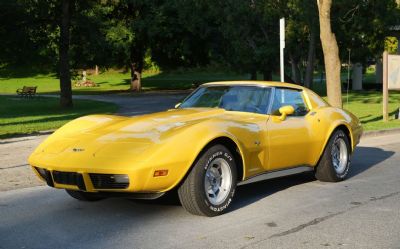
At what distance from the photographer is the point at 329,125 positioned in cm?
775

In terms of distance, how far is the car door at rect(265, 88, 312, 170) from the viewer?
22.0ft

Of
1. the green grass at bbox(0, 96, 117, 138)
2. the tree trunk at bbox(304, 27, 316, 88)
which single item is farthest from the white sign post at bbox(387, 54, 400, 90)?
the green grass at bbox(0, 96, 117, 138)

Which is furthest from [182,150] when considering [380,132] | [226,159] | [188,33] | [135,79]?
[135,79]

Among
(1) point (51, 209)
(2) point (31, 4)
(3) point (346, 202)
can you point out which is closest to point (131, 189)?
(1) point (51, 209)

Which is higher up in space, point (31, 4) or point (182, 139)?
point (31, 4)

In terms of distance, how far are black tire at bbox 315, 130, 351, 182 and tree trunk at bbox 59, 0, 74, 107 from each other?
713 inches

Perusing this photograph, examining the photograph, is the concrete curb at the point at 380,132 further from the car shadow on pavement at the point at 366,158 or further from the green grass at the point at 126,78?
the green grass at the point at 126,78

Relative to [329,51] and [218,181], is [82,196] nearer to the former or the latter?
[218,181]

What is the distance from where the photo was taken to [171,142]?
5.60 meters

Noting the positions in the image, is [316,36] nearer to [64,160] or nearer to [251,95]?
[251,95]

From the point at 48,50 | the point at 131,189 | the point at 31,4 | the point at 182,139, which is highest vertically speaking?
the point at 31,4

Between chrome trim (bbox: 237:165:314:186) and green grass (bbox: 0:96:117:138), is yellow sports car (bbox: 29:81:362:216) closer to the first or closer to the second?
chrome trim (bbox: 237:165:314:186)

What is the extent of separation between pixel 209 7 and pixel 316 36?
6.77 m

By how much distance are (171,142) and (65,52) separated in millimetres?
20170
